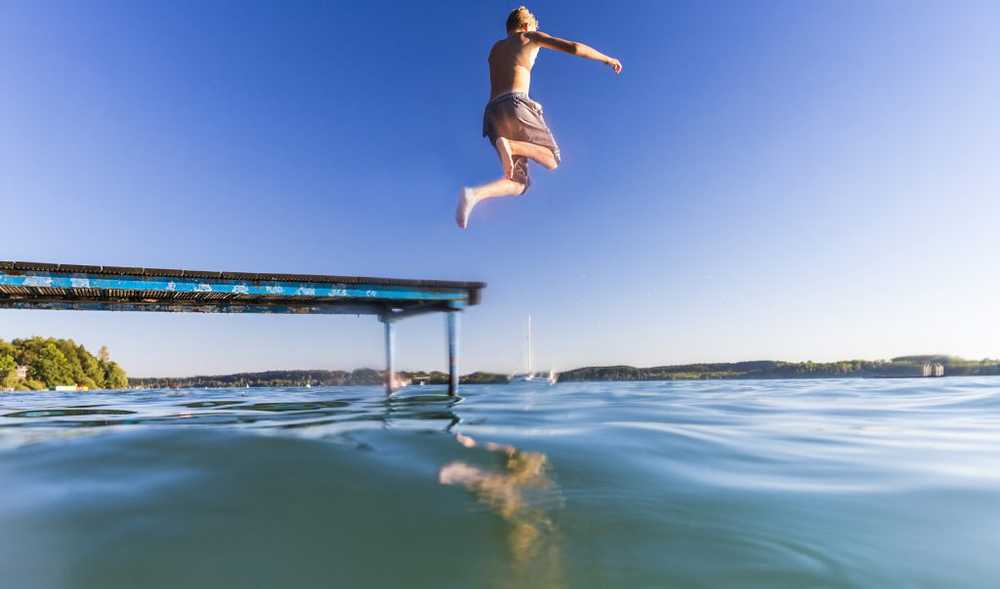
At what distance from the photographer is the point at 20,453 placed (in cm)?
311

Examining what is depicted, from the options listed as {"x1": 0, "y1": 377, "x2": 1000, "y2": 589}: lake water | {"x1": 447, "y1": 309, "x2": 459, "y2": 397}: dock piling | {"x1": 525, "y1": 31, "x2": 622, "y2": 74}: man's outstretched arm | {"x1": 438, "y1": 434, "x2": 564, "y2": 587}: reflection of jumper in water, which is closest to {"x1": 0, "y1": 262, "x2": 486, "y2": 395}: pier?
{"x1": 447, "y1": 309, "x2": 459, "y2": 397}: dock piling

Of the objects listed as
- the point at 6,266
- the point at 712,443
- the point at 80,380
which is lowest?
the point at 80,380

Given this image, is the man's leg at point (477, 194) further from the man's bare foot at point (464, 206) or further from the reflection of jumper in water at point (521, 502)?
the reflection of jumper in water at point (521, 502)

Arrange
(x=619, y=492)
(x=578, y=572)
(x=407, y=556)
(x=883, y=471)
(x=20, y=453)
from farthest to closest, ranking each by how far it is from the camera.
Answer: (x=20, y=453) < (x=883, y=471) < (x=619, y=492) < (x=407, y=556) < (x=578, y=572)

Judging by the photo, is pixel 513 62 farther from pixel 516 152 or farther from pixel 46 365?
pixel 46 365

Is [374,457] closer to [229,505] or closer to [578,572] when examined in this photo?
[229,505]

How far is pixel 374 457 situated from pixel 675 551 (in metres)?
1.80

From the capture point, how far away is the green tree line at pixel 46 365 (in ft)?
203

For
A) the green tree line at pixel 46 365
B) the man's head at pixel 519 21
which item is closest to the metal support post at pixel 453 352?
the man's head at pixel 519 21

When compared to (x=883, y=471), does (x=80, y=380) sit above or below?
below

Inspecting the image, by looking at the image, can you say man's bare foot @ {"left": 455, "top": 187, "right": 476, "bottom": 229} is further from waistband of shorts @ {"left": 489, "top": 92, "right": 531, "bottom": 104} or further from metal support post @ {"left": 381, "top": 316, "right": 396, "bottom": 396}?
metal support post @ {"left": 381, "top": 316, "right": 396, "bottom": 396}

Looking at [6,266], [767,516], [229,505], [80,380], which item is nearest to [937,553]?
[767,516]

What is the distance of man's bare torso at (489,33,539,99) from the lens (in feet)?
13.5

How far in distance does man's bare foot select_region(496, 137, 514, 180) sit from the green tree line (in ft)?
276
